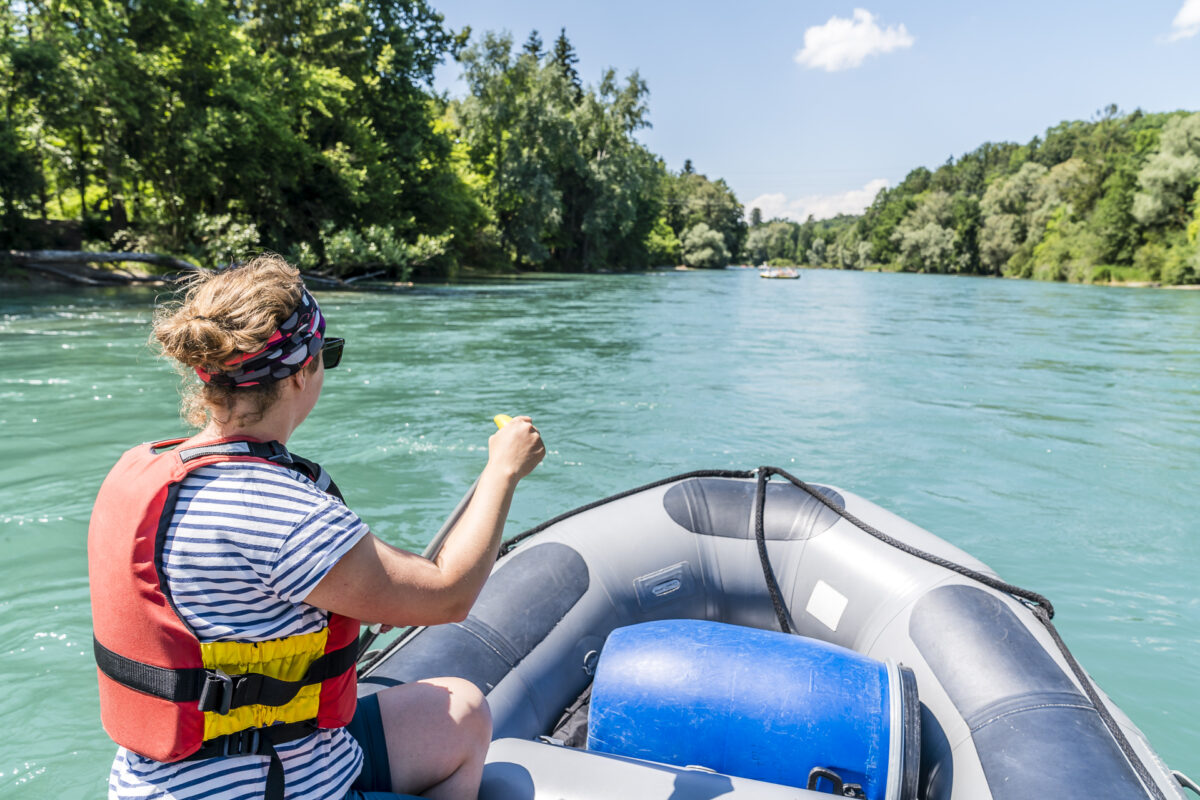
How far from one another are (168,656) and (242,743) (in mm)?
170

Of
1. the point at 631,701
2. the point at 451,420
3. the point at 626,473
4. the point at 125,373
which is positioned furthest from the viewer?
the point at 125,373

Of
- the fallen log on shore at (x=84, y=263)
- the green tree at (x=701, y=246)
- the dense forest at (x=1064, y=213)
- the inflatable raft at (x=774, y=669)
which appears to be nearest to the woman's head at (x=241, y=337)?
the inflatable raft at (x=774, y=669)

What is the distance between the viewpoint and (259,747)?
44.4 inches

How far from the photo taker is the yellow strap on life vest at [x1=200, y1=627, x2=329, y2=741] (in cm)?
109

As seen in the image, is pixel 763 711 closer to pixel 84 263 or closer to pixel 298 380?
pixel 298 380

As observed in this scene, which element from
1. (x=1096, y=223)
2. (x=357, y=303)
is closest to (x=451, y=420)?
(x=357, y=303)

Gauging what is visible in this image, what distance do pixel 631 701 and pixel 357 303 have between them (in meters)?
15.7

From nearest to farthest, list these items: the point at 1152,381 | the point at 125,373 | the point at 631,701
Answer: the point at 631,701
the point at 125,373
the point at 1152,381

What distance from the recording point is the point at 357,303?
16.5m

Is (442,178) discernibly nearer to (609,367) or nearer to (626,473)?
(609,367)

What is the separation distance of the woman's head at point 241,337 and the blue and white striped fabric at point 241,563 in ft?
0.43

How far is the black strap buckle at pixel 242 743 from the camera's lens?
111cm

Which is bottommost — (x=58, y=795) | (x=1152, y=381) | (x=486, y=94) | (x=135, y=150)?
A: (x=58, y=795)

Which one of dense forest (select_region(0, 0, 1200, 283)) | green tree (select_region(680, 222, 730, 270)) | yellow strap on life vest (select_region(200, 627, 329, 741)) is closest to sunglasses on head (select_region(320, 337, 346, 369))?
yellow strap on life vest (select_region(200, 627, 329, 741))
